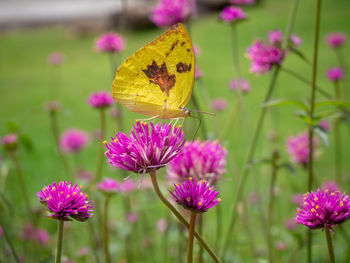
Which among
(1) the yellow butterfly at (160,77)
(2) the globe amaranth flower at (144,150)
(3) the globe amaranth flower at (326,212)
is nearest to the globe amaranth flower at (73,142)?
(1) the yellow butterfly at (160,77)

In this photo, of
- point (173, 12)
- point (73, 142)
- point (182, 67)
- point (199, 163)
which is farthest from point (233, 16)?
point (73, 142)

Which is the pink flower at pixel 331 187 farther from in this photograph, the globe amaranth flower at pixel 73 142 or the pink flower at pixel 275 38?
the globe amaranth flower at pixel 73 142

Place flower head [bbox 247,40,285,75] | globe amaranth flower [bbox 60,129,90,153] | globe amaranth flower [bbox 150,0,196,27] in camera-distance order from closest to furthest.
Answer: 1. flower head [bbox 247,40,285,75]
2. globe amaranth flower [bbox 150,0,196,27]
3. globe amaranth flower [bbox 60,129,90,153]

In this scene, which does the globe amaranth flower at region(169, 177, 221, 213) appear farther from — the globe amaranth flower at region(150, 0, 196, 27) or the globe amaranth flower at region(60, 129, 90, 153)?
the globe amaranth flower at region(60, 129, 90, 153)

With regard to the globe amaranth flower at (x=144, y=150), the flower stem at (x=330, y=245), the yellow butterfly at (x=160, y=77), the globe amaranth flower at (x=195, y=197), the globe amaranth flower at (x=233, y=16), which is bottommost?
the flower stem at (x=330, y=245)

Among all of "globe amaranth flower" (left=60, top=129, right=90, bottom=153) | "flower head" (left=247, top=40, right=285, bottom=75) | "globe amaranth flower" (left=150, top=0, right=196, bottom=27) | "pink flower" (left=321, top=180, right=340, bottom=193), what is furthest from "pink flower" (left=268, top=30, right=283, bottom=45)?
"globe amaranth flower" (left=60, top=129, right=90, bottom=153)

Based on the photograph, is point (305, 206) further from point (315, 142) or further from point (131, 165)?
point (315, 142)

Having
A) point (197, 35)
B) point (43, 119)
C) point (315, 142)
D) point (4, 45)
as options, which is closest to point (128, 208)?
point (315, 142)
